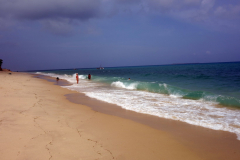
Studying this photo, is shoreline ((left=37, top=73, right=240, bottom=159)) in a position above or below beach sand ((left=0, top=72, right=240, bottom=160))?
below

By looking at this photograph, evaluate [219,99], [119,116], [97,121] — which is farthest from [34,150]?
[219,99]

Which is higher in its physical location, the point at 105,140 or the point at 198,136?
the point at 105,140

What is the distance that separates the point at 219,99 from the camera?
958 centimetres

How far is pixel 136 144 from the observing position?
13.2 feet

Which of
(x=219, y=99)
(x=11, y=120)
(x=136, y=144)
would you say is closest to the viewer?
(x=136, y=144)

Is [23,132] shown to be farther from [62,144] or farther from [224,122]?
[224,122]

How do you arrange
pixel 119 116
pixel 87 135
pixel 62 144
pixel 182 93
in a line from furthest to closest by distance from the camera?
pixel 182 93, pixel 119 116, pixel 87 135, pixel 62 144

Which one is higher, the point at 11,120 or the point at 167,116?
the point at 11,120

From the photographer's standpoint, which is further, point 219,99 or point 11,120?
point 219,99

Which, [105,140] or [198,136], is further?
[198,136]

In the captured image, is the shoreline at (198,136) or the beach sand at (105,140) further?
the shoreline at (198,136)

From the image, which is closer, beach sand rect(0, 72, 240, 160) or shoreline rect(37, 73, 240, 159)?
beach sand rect(0, 72, 240, 160)

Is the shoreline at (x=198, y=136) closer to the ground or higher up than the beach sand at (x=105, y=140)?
closer to the ground

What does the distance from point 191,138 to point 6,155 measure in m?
4.55
